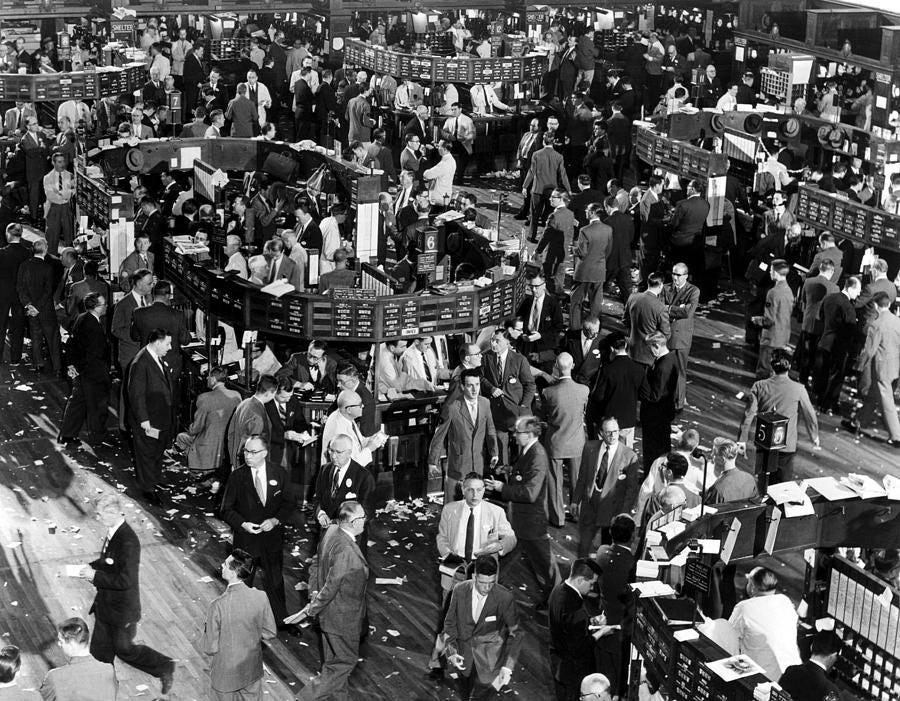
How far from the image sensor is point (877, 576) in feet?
32.7

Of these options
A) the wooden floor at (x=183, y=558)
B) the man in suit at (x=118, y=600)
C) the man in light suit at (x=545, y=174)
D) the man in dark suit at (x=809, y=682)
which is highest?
the man in light suit at (x=545, y=174)

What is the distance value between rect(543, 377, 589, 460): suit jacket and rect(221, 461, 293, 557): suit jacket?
8.74 feet

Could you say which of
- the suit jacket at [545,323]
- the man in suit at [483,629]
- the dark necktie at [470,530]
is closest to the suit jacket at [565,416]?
the dark necktie at [470,530]

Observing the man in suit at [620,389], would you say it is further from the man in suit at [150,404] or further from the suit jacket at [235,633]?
the suit jacket at [235,633]

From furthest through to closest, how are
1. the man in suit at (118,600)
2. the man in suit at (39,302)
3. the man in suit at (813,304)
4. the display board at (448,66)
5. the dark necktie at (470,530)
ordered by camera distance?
the display board at (448,66) < the man in suit at (813,304) < the man in suit at (39,302) < the dark necktie at (470,530) < the man in suit at (118,600)

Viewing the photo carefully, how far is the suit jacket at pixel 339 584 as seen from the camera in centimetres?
961

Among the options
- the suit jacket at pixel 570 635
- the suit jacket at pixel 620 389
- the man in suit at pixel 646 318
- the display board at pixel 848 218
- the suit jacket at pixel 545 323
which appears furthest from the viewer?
the display board at pixel 848 218

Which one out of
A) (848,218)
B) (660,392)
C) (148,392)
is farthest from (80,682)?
(848,218)

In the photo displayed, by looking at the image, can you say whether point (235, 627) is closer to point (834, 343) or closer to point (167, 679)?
point (167, 679)

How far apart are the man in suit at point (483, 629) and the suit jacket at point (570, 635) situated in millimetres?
303

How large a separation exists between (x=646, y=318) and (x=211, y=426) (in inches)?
168

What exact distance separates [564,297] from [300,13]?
50.2 ft

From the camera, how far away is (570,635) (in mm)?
9297

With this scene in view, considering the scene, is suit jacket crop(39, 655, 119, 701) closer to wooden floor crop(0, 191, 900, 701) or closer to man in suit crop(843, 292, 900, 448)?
wooden floor crop(0, 191, 900, 701)
